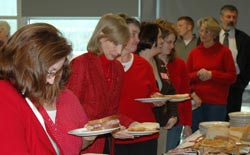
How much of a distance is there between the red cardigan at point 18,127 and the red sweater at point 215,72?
3.20 metres

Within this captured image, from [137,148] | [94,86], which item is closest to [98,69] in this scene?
[94,86]

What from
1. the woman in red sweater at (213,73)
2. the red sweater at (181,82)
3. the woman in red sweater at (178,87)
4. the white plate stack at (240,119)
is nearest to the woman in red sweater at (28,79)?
the white plate stack at (240,119)

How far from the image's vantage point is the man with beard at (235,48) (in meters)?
4.93

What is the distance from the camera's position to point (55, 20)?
704 cm

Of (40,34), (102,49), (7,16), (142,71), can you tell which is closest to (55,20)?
(7,16)

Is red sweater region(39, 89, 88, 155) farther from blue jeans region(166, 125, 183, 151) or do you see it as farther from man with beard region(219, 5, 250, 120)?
man with beard region(219, 5, 250, 120)

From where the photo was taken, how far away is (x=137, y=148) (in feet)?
9.40

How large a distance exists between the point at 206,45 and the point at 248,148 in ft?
7.38

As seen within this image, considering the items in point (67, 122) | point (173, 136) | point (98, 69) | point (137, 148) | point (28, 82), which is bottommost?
point (173, 136)

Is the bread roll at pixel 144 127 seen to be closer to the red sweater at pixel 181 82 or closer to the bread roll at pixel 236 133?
the bread roll at pixel 236 133

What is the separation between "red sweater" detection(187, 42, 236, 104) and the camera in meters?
4.41

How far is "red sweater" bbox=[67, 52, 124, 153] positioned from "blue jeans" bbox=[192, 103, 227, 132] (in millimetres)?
2153

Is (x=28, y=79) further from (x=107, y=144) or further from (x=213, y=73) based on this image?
(x=213, y=73)

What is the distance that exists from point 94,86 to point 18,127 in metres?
1.09
